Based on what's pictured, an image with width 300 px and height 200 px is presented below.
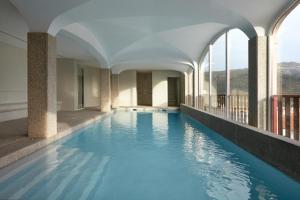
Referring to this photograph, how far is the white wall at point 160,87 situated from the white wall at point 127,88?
1701mm

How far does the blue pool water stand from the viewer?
375 centimetres

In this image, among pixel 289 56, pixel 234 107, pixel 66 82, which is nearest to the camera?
pixel 289 56

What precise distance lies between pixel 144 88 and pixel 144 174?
22.5m

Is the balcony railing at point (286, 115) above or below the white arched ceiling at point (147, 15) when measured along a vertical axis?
below

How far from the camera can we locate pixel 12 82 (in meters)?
10.9

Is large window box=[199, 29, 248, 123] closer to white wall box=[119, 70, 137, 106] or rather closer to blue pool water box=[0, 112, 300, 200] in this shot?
blue pool water box=[0, 112, 300, 200]

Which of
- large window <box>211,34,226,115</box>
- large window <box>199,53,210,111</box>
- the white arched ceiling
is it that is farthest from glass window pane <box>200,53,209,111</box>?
the white arched ceiling

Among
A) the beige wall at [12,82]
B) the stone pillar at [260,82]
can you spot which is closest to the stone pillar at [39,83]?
the beige wall at [12,82]

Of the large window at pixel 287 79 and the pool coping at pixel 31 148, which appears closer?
the pool coping at pixel 31 148

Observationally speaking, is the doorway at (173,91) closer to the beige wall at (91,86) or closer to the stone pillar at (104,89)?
the beige wall at (91,86)

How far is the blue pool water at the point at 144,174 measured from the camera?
3746mm

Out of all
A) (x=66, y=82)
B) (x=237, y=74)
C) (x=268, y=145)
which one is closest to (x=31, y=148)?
(x=268, y=145)

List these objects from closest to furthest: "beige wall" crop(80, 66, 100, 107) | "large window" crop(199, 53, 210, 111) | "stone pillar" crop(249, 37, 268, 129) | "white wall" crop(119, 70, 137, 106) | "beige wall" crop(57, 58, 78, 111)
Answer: "stone pillar" crop(249, 37, 268, 129), "large window" crop(199, 53, 210, 111), "beige wall" crop(57, 58, 78, 111), "beige wall" crop(80, 66, 100, 107), "white wall" crop(119, 70, 137, 106)

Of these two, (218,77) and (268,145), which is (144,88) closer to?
(218,77)
